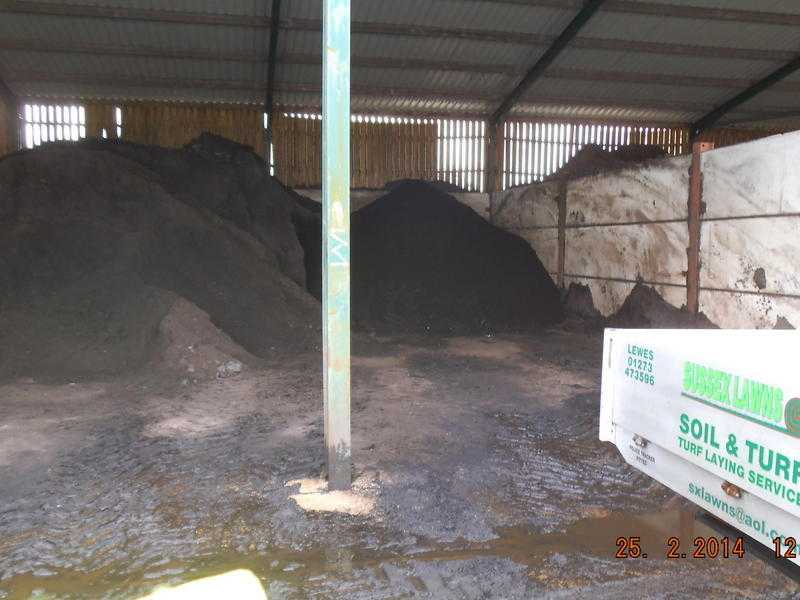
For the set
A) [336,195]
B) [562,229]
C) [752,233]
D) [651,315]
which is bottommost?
[651,315]

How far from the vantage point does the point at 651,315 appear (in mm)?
9508

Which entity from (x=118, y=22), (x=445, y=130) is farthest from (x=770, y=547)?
(x=445, y=130)

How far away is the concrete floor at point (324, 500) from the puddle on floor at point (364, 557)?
0.04 feet

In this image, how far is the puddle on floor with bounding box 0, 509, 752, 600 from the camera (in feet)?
9.36

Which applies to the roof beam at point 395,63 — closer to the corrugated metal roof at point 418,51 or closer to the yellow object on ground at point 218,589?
the corrugated metal roof at point 418,51

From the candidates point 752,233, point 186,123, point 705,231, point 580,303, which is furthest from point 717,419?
point 186,123

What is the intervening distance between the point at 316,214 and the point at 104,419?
8035 millimetres

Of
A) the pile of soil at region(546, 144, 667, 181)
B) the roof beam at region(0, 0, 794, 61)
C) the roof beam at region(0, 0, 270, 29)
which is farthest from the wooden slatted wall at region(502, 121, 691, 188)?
the roof beam at region(0, 0, 270, 29)

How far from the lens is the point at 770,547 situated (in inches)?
77.0

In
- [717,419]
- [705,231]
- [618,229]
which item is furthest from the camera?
[618,229]

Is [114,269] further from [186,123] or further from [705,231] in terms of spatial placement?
[705,231]

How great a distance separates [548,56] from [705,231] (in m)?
6.75

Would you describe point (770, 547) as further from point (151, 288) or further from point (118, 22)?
point (118, 22)

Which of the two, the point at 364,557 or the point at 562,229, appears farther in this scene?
the point at 562,229
